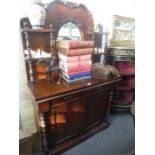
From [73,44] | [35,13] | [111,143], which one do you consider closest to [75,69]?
[73,44]

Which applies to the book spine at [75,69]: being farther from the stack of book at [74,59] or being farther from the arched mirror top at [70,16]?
the arched mirror top at [70,16]

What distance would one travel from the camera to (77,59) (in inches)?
57.6

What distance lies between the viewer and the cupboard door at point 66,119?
1394 millimetres

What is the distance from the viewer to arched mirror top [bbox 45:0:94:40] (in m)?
1.54

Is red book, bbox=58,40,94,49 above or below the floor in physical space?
above

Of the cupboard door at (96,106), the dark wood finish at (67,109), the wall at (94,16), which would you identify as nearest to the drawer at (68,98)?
the dark wood finish at (67,109)

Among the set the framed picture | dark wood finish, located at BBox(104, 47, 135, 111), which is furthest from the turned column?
the framed picture

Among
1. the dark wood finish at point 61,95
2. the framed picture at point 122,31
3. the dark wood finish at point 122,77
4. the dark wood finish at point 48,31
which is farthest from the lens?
the framed picture at point 122,31

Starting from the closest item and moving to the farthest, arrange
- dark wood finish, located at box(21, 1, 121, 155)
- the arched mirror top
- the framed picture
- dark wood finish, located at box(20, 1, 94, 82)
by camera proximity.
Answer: dark wood finish, located at box(21, 1, 121, 155), dark wood finish, located at box(20, 1, 94, 82), the arched mirror top, the framed picture

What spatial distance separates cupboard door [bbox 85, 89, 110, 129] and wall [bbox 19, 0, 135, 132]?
64 cm

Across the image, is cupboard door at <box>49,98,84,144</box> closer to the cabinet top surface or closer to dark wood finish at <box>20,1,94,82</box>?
the cabinet top surface
